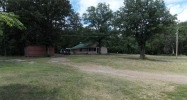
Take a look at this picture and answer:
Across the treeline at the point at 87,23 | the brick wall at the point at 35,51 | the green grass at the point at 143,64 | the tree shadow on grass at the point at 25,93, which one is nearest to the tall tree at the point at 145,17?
the treeline at the point at 87,23

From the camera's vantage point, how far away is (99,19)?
44.7 metres

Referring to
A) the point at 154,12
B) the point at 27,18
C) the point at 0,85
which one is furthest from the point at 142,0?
the point at 0,85

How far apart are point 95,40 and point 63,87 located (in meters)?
39.3

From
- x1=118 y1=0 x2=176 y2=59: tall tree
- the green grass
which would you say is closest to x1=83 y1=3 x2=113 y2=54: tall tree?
x1=118 y1=0 x2=176 y2=59: tall tree

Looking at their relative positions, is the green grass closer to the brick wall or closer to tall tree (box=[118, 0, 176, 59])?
tall tree (box=[118, 0, 176, 59])

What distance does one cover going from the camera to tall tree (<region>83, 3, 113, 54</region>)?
1741 inches

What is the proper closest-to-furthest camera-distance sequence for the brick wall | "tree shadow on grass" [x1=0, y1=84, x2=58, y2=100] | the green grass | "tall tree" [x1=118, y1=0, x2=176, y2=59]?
"tree shadow on grass" [x1=0, y1=84, x2=58, y2=100] < the green grass < "tall tree" [x1=118, y1=0, x2=176, y2=59] < the brick wall

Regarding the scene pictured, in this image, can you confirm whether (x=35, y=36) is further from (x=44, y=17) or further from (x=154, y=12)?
(x=154, y=12)

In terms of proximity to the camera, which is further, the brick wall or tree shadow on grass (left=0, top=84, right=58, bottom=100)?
the brick wall

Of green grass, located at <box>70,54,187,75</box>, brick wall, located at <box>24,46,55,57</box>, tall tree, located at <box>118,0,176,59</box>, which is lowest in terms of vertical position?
green grass, located at <box>70,54,187,75</box>

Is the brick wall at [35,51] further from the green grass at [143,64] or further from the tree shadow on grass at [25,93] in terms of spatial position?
the tree shadow on grass at [25,93]

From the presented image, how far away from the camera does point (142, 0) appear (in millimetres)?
25156

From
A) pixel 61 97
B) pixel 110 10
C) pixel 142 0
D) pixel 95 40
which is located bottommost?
pixel 61 97

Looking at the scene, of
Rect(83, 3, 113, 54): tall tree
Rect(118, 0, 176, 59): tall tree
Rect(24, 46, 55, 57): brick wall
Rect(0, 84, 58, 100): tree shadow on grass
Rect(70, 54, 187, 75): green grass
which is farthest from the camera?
Rect(83, 3, 113, 54): tall tree
